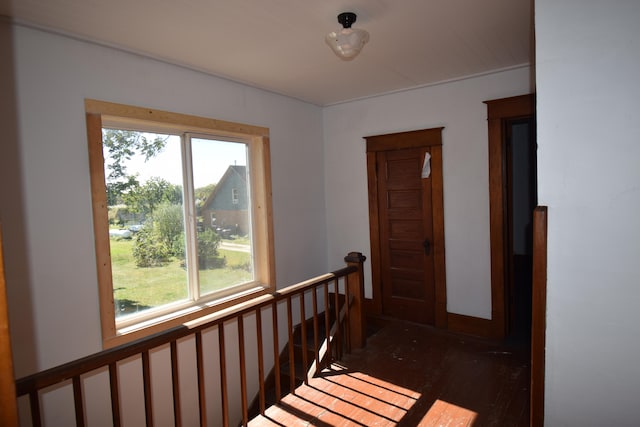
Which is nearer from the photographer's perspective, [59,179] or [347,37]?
[347,37]

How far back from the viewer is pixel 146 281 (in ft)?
9.23

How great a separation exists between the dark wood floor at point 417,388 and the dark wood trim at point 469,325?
149 millimetres

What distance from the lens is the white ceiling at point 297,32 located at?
2.02 meters

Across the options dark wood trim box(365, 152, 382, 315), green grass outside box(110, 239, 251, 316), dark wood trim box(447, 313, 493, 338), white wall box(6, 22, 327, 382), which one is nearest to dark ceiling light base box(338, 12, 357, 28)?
white wall box(6, 22, 327, 382)

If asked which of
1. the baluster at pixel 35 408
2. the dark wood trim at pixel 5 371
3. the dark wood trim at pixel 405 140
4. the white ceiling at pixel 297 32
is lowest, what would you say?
the baluster at pixel 35 408

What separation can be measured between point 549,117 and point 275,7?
1.55 meters

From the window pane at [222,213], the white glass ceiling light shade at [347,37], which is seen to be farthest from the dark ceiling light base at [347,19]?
the window pane at [222,213]

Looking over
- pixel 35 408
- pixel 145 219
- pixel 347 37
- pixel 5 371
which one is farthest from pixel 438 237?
pixel 5 371

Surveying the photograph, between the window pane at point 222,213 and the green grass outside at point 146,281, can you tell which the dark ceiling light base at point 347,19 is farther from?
the green grass outside at point 146,281

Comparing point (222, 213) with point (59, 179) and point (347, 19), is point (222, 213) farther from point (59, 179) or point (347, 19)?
point (347, 19)

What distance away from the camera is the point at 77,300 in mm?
2303

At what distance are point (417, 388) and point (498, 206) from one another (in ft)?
5.85

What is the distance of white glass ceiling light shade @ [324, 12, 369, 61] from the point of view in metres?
2.09

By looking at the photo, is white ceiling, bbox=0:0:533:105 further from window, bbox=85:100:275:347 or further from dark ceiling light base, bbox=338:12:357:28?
window, bbox=85:100:275:347
